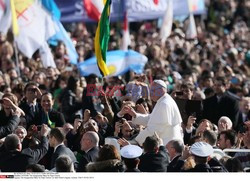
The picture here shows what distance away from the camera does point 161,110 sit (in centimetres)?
1295

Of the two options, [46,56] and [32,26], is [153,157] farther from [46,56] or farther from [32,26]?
[46,56]

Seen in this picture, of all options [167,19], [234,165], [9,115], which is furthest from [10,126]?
[167,19]

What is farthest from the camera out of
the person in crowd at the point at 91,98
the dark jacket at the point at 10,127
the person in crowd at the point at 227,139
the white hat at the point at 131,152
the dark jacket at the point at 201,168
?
the person in crowd at the point at 91,98

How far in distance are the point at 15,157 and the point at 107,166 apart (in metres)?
1.50

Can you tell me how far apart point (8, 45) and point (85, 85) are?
598 cm

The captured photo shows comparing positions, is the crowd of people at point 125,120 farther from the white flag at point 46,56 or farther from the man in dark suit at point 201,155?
the white flag at point 46,56

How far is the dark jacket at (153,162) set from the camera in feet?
36.9

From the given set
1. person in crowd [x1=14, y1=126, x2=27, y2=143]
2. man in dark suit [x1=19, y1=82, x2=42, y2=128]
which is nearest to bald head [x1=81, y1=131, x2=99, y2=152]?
person in crowd [x1=14, y1=126, x2=27, y2=143]

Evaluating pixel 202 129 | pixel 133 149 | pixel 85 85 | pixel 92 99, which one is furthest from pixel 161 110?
pixel 85 85

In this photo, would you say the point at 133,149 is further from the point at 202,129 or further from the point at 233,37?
the point at 233,37

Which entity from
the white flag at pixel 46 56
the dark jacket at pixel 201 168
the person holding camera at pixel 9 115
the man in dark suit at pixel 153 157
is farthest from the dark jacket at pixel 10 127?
the white flag at pixel 46 56

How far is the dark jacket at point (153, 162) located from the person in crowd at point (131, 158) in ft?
0.63

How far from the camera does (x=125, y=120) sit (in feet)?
44.2

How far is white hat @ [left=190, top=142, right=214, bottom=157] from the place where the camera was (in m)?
11.0
